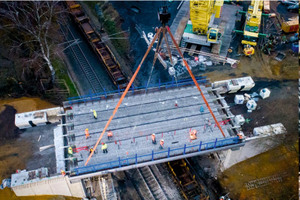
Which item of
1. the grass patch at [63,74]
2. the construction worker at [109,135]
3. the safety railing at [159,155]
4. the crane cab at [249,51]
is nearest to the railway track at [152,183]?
the safety railing at [159,155]

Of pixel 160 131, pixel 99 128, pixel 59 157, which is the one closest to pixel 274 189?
pixel 160 131

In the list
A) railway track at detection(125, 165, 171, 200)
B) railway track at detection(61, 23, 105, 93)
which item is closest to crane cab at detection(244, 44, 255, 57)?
railway track at detection(61, 23, 105, 93)

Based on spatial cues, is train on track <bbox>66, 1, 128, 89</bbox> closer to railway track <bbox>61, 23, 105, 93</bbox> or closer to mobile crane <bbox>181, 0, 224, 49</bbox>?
railway track <bbox>61, 23, 105, 93</bbox>

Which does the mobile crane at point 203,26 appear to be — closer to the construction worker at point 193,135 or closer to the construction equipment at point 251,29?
the construction equipment at point 251,29

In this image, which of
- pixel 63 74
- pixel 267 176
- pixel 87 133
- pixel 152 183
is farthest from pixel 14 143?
pixel 267 176

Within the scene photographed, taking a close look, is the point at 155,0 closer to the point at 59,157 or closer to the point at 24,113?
the point at 24,113
